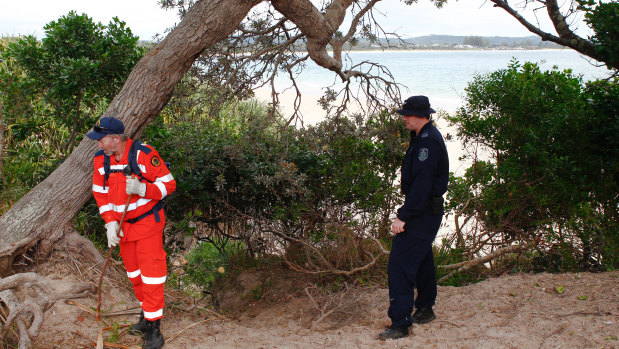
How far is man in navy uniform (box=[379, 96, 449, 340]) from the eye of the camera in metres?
3.84

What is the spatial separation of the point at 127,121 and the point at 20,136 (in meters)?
3.64

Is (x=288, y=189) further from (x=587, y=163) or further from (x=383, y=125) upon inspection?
(x=587, y=163)

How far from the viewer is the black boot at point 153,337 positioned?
12.8 feet

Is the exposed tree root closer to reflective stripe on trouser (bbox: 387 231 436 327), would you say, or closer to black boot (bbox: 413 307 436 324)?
reflective stripe on trouser (bbox: 387 231 436 327)

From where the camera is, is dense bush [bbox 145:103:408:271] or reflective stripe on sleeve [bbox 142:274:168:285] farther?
dense bush [bbox 145:103:408:271]

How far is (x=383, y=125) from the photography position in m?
6.35

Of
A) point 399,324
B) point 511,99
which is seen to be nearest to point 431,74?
point 511,99

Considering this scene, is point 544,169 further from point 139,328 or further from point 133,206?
point 139,328

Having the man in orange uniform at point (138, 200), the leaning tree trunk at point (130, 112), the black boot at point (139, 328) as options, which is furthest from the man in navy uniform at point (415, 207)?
the leaning tree trunk at point (130, 112)

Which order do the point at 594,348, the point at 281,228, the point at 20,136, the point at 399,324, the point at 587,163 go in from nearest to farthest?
the point at 594,348
the point at 399,324
the point at 587,163
the point at 281,228
the point at 20,136

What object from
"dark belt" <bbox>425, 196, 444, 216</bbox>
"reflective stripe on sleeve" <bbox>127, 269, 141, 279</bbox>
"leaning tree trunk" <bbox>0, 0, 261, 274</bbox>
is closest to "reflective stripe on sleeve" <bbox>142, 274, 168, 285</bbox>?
"reflective stripe on sleeve" <bbox>127, 269, 141, 279</bbox>

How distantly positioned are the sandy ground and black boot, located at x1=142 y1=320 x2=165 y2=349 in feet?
0.45

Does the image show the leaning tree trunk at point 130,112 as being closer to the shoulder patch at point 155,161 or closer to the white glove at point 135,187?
the shoulder patch at point 155,161

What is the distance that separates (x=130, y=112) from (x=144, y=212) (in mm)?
1417
